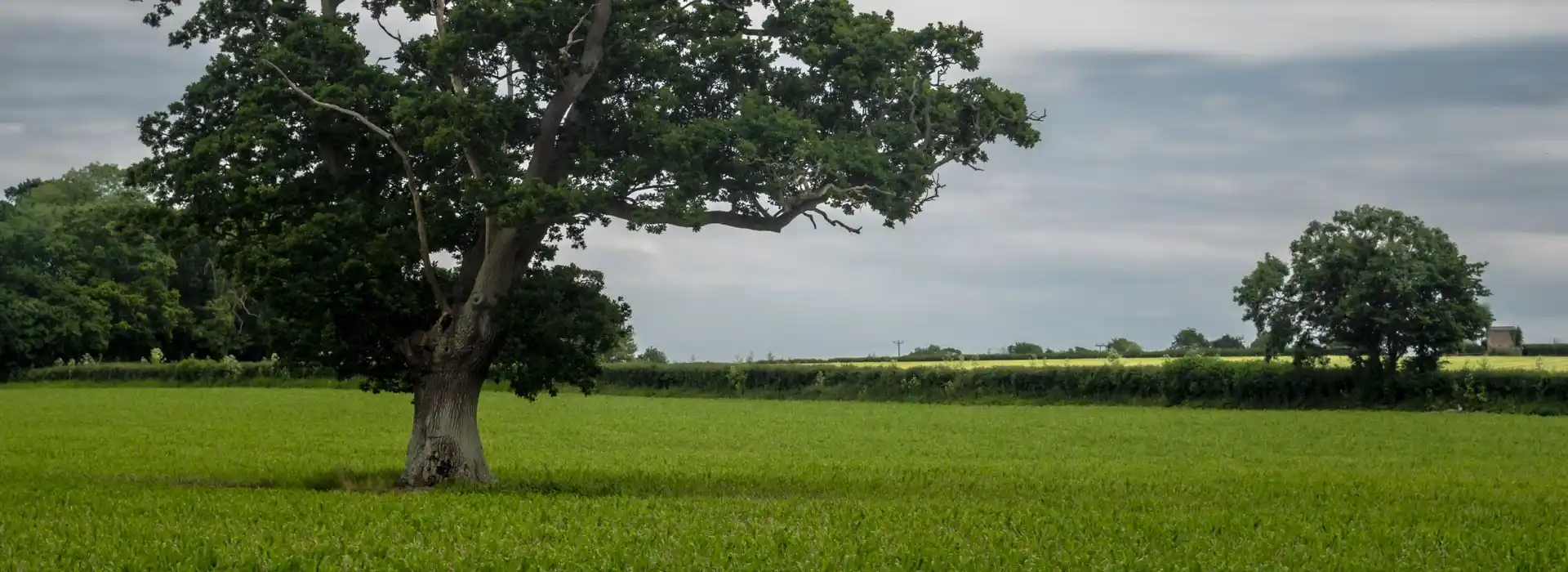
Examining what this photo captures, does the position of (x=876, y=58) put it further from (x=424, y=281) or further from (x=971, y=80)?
(x=424, y=281)

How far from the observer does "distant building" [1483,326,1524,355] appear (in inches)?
3423

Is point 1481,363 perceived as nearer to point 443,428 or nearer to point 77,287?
point 443,428

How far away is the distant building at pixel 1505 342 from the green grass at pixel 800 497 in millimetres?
35625

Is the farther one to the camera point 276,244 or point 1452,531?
point 276,244

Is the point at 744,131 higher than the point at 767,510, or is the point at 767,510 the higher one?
the point at 744,131

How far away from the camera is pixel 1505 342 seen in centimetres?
8931

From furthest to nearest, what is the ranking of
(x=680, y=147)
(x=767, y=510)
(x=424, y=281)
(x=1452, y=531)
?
(x=424, y=281) < (x=680, y=147) < (x=767, y=510) < (x=1452, y=531)

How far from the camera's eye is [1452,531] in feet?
67.2

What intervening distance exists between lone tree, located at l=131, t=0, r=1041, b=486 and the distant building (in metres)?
69.5

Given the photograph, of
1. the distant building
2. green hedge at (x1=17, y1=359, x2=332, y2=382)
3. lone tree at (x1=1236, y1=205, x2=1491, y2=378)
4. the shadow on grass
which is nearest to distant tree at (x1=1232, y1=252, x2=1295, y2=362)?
lone tree at (x1=1236, y1=205, x2=1491, y2=378)

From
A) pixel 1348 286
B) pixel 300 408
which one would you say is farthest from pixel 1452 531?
pixel 300 408

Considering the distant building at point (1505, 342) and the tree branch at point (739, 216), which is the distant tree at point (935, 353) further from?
the tree branch at point (739, 216)

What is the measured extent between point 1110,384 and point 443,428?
49.6 meters

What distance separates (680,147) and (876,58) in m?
4.16
